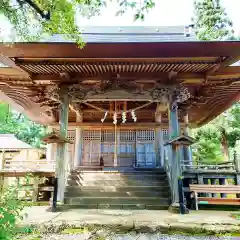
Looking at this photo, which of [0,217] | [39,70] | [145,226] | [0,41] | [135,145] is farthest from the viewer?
[135,145]

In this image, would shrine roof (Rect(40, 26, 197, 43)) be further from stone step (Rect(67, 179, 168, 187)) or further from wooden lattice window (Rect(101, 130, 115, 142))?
stone step (Rect(67, 179, 168, 187))

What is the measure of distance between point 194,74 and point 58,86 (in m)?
3.93

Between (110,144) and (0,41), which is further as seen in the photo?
(110,144)

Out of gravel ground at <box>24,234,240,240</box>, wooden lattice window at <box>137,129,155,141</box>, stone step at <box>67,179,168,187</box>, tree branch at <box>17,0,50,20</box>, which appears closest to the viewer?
gravel ground at <box>24,234,240,240</box>

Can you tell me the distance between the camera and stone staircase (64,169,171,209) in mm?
6473

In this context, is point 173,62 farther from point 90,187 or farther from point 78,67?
point 90,187

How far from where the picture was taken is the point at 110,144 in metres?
10.6

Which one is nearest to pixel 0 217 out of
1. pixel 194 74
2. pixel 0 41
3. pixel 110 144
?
pixel 0 41

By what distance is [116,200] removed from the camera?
659 cm

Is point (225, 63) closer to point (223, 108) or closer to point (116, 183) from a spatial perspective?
point (223, 108)


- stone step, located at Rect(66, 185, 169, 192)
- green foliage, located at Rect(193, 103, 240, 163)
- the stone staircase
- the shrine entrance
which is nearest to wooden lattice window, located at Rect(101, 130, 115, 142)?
the shrine entrance

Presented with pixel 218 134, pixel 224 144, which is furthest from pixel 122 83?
pixel 224 144

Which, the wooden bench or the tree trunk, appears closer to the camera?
the wooden bench

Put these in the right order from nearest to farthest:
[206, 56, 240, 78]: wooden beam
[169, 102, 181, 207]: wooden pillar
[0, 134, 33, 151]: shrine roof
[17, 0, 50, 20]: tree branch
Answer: [17, 0, 50, 20]: tree branch, [206, 56, 240, 78]: wooden beam, [169, 102, 181, 207]: wooden pillar, [0, 134, 33, 151]: shrine roof
